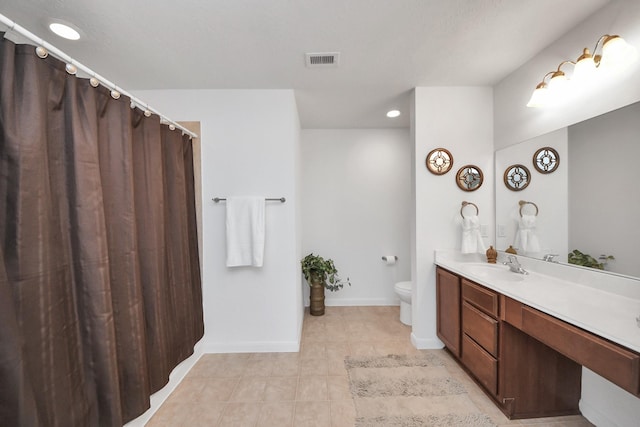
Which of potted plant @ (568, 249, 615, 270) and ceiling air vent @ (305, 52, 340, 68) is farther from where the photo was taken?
ceiling air vent @ (305, 52, 340, 68)

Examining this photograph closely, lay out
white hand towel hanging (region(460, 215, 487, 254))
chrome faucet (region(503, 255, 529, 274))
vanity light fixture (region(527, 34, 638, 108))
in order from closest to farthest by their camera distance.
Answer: vanity light fixture (region(527, 34, 638, 108)) → chrome faucet (region(503, 255, 529, 274)) → white hand towel hanging (region(460, 215, 487, 254))

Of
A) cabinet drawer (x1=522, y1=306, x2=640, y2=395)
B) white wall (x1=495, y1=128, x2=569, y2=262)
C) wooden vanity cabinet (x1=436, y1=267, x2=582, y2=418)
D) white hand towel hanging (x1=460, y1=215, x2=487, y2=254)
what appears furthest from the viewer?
white hand towel hanging (x1=460, y1=215, x2=487, y2=254)

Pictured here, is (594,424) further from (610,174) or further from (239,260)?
(239,260)

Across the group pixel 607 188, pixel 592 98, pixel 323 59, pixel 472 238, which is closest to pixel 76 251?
pixel 323 59

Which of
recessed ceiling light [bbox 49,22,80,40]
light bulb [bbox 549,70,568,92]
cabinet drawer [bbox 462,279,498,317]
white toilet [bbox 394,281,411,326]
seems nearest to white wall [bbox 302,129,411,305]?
A: white toilet [bbox 394,281,411,326]

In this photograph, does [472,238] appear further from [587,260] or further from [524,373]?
[524,373]

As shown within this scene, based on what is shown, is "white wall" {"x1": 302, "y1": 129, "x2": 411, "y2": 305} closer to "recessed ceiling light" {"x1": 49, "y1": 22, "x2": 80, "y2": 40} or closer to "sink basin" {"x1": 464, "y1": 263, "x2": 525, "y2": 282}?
"sink basin" {"x1": 464, "y1": 263, "x2": 525, "y2": 282}

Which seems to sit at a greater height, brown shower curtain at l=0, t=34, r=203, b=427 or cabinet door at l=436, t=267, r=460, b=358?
brown shower curtain at l=0, t=34, r=203, b=427

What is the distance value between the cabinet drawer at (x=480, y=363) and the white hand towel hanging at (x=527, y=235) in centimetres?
86

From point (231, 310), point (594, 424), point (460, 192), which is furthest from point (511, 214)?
point (231, 310)

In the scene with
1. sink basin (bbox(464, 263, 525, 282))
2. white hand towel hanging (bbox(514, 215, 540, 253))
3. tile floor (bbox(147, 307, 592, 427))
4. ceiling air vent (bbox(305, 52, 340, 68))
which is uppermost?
ceiling air vent (bbox(305, 52, 340, 68))

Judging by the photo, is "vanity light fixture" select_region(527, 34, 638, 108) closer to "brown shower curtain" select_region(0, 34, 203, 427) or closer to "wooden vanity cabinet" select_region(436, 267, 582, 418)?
"wooden vanity cabinet" select_region(436, 267, 582, 418)

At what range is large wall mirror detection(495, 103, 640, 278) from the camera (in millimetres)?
1321

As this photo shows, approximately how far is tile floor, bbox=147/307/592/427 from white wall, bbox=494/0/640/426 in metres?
0.18
